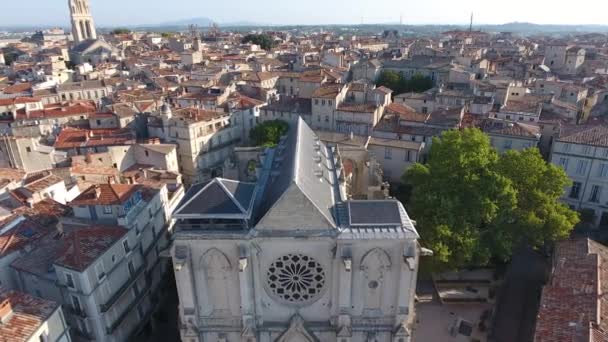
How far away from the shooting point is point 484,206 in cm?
3478

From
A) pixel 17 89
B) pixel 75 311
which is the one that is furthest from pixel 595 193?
pixel 17 89

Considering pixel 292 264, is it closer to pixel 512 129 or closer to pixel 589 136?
pixel 589 136

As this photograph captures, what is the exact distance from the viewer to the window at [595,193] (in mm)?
45697

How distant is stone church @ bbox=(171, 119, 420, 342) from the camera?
945 inches

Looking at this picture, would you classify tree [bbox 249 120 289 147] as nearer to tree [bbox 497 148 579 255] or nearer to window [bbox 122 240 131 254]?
window [bbox 122 240 131 254]

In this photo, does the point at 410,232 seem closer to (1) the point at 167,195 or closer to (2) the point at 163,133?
(1) the point at 167,195

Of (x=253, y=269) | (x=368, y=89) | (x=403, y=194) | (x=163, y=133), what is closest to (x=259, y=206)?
(x=253, y=269)

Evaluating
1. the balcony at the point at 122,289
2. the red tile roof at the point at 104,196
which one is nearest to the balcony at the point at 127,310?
the balcony at the point at 122,289

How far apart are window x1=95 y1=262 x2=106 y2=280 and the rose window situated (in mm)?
12795

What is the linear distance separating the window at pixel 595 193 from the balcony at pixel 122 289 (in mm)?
47844

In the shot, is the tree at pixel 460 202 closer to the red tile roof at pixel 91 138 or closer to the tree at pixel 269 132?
the tree at pixel 269 132

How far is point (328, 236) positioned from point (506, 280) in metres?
23.6

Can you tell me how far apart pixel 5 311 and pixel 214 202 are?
538 inches

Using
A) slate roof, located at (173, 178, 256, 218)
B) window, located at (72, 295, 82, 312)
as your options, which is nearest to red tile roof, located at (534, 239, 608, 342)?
slate roof, located at (173, 178, 256, 218)
